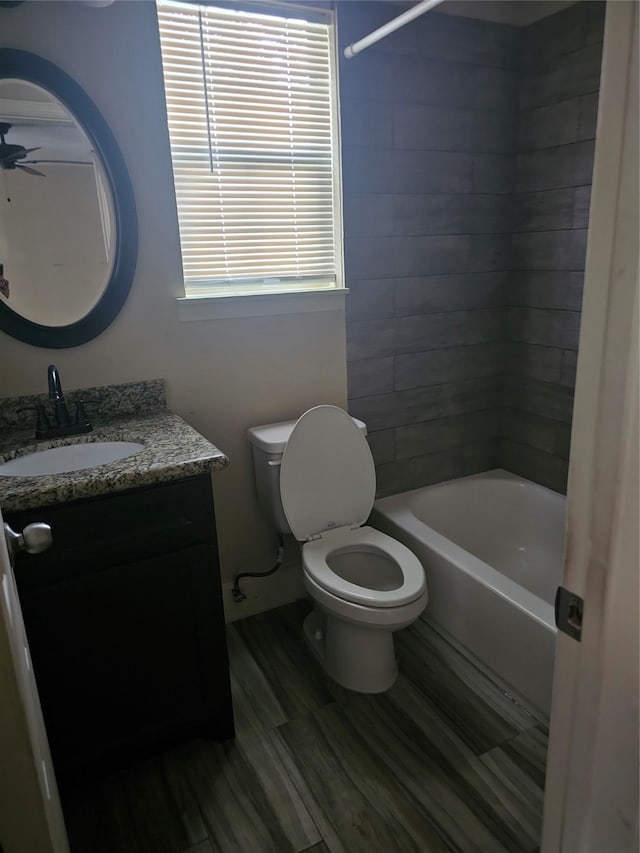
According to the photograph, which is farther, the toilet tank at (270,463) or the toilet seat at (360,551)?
the toilet tank at (270,463)

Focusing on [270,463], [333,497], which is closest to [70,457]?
[270,463]

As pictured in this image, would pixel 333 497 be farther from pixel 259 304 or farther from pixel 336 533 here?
pixel 259 304

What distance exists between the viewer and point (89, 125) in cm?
174

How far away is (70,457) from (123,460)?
33 centimetres

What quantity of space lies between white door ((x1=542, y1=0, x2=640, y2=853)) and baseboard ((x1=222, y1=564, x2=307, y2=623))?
1.75m

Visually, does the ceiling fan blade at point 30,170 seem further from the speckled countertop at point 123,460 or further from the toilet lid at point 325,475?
the toilet lid at point 325,475

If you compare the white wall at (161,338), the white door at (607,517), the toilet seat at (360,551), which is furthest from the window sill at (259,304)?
the white door at (607,517)

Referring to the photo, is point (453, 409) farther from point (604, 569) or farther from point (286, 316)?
point (604, 569)

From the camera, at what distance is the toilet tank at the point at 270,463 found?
2.06m

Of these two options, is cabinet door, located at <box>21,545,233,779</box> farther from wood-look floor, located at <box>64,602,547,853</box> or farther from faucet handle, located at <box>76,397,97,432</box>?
faucet handle, located at <box>76,397,97,432</box>

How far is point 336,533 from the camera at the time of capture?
212cm

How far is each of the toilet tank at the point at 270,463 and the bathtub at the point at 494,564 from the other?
55 cm

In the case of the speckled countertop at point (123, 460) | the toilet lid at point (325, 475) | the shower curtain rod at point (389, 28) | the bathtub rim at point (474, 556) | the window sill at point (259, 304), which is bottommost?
the bathtub rim at point (474, 556)

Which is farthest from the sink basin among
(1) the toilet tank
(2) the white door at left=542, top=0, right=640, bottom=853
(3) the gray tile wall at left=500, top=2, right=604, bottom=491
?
(3) the gray tile wall at left=500, top=2, right=604, bottom=491
